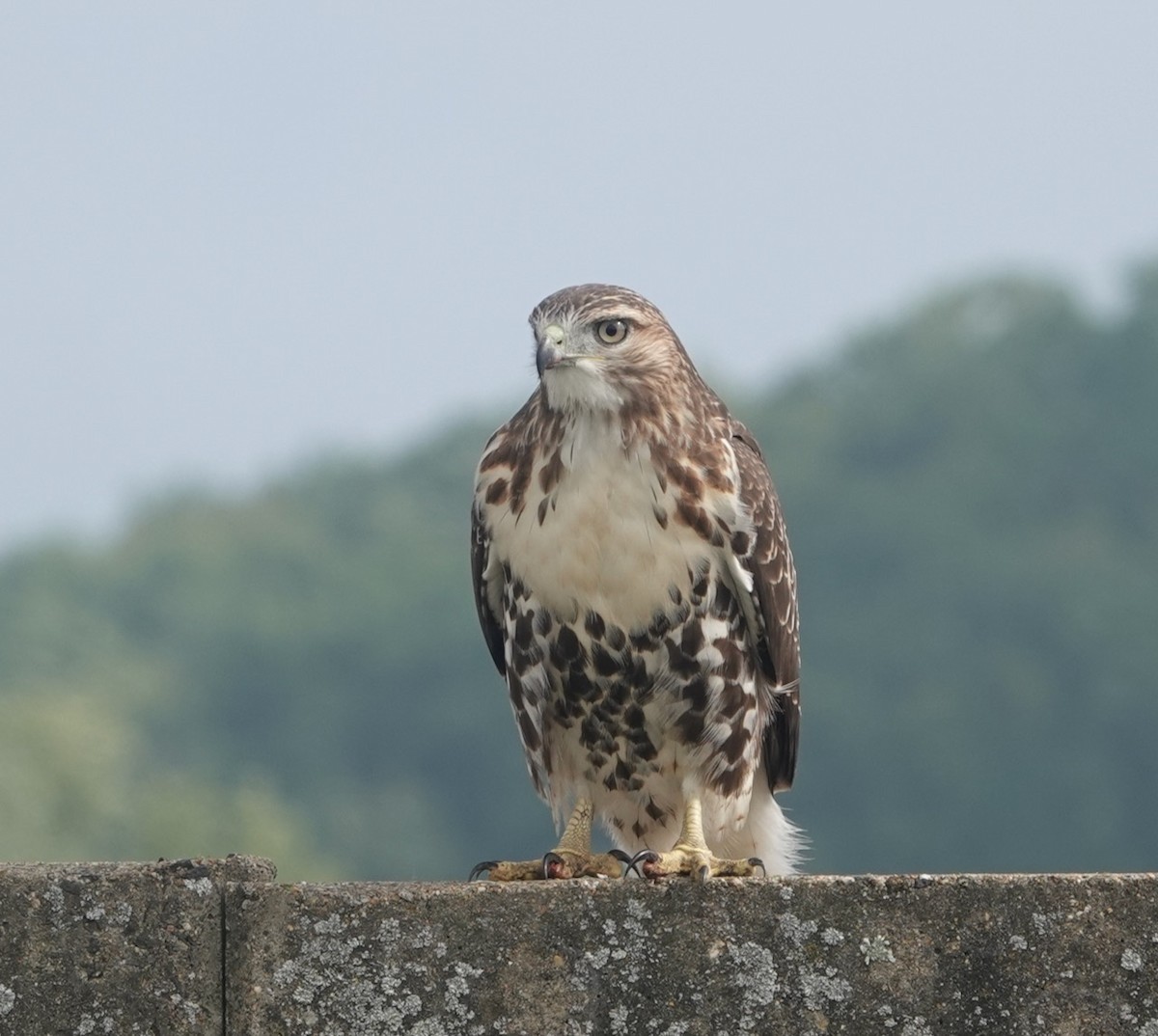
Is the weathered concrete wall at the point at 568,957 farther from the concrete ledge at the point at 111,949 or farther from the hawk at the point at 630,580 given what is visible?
the hawk at the point at 630,580

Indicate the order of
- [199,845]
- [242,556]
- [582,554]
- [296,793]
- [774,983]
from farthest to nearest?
1. [242,556]
2. [296,793]
3. [199,845]
4. [582,554]
5. [774,983]

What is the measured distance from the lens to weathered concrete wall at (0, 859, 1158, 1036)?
3.64 m

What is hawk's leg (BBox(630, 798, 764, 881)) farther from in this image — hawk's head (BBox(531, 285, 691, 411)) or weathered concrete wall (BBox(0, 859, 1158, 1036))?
weathered concrete wall (BBox(0, 859, 1158, 1036))

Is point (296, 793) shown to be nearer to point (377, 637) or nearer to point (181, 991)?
point (377, 637)

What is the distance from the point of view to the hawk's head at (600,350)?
6016 mm

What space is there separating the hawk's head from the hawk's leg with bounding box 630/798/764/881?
3.58 ft

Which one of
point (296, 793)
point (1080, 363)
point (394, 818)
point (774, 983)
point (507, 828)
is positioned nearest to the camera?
point (774, 983)

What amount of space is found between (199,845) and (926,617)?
37.7 m

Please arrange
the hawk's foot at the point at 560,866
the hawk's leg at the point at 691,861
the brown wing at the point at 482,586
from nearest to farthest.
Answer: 1. the hawk's leg at the point at 691,861
2. the hawk's foot at the point at 560,866
3. the brown wing at the point at 482,586

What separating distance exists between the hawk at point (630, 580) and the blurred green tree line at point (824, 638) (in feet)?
178

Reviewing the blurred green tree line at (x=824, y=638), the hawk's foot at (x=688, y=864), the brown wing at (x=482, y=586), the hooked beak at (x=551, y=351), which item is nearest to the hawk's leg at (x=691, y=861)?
the hawk's foot at (x=688, y=864)

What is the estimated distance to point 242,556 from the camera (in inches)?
4109

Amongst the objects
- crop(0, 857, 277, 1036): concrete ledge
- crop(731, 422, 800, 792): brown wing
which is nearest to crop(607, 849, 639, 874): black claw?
crop(731, 422, 800, 792): brown wing

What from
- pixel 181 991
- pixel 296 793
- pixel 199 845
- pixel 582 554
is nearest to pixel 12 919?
pixel 181 991
